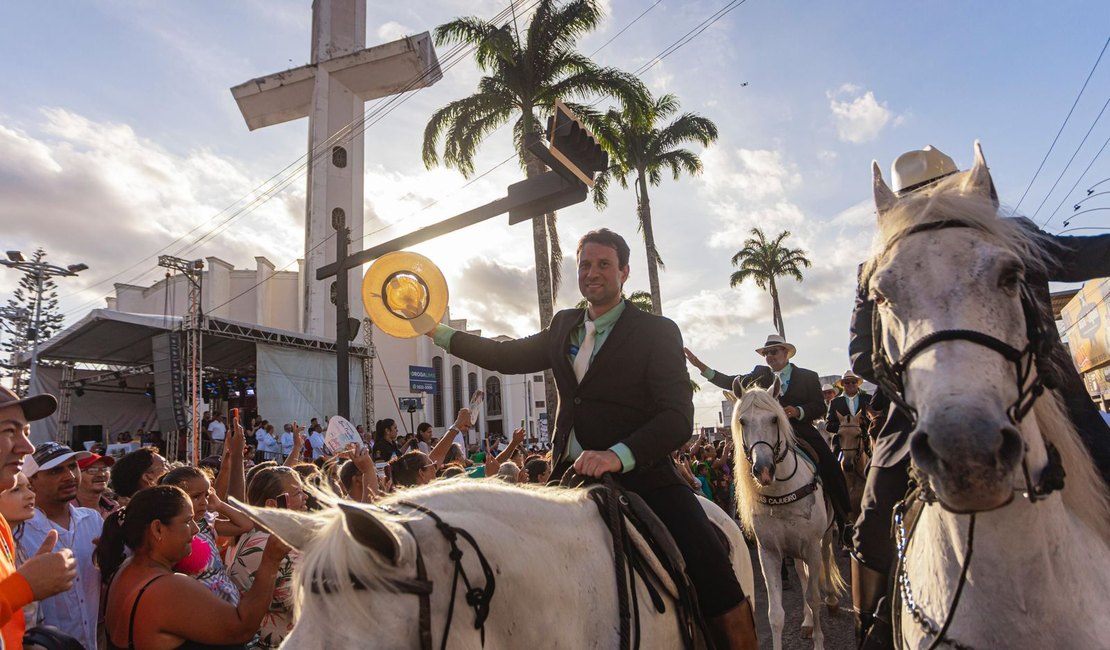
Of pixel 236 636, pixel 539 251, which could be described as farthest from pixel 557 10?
pixel 236 636

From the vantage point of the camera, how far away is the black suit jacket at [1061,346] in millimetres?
2041

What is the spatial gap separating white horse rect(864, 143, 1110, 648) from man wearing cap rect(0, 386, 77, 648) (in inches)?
114

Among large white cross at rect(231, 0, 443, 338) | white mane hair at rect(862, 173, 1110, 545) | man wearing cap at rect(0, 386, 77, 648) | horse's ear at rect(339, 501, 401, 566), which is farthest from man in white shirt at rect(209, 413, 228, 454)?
white mane hair at rect(862, 173, 1110, 545)

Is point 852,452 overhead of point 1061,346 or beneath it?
beneath

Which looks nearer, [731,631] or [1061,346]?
[1061,346]

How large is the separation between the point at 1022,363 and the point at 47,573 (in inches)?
128

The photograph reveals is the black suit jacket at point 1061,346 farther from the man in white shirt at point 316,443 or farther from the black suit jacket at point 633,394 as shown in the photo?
the man in white shirt at point 316,443

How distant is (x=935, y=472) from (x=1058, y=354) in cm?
98

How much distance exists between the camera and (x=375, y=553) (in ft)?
4.82

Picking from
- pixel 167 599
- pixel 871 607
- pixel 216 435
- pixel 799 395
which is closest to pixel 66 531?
pixel 167 599

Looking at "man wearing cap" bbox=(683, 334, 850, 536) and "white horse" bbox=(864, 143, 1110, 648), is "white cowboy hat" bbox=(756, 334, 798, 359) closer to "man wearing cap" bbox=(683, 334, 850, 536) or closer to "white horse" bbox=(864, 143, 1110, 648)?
"man wearing cap" bbox=(683, 334, 850, 536)

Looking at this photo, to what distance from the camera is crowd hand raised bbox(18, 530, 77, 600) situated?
90.0 inches

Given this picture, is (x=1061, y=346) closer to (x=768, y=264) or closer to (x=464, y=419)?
(x=464, y=419)

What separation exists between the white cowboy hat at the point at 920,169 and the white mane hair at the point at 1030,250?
2.94 feet
